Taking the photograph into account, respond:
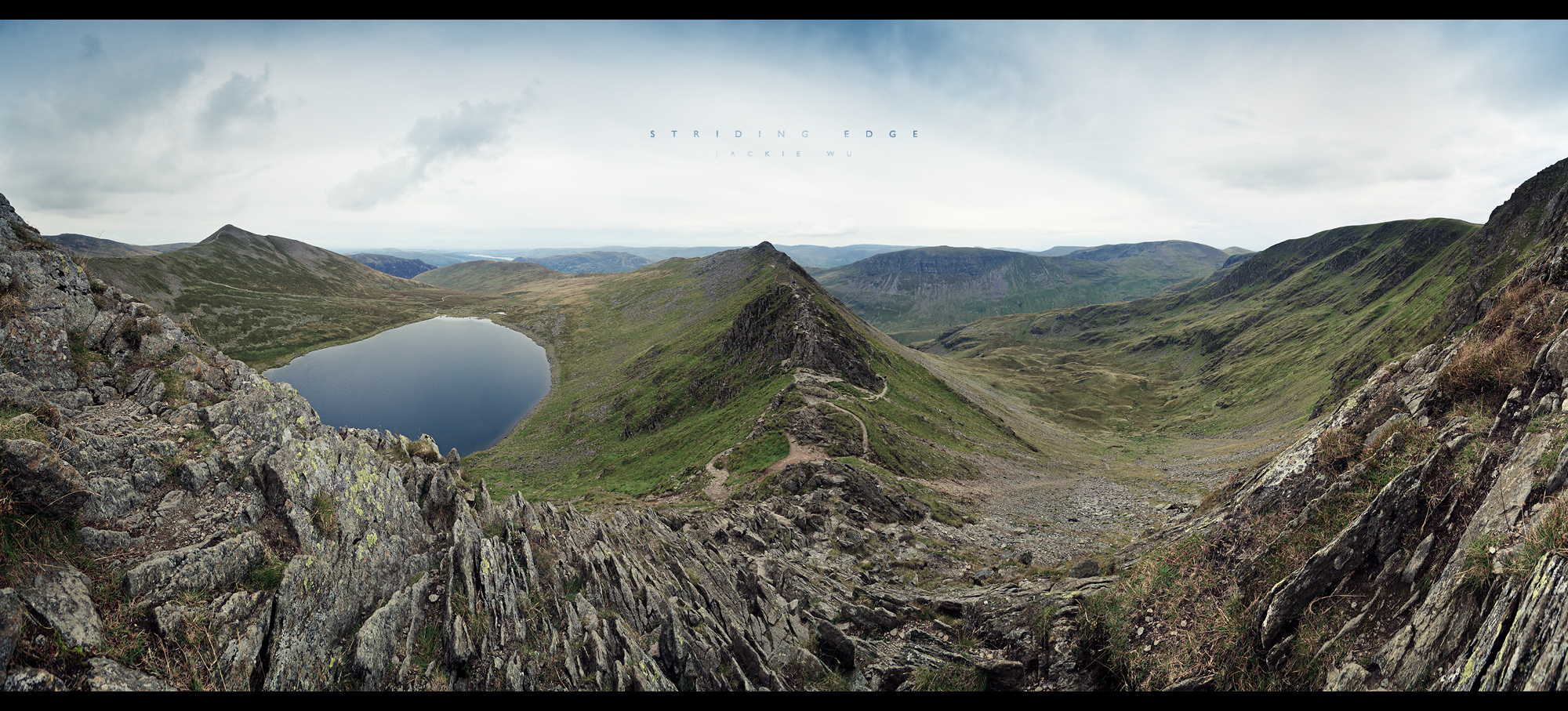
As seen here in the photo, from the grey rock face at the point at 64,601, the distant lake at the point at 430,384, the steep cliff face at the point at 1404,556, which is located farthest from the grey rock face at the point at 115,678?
the distant lake at the point at 430,384

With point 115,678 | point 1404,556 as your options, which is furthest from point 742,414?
point 115,678

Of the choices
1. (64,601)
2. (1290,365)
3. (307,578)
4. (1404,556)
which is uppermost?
(1404,556)

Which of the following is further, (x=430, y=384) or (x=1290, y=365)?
(x=1290, y=365)

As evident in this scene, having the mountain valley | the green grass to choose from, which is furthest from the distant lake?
the mountain valley

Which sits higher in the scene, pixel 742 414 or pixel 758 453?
pixel 742 414

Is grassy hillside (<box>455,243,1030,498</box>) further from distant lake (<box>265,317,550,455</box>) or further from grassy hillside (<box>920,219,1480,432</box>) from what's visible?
grassy hillside (<box>920,219,1480,432</box>)

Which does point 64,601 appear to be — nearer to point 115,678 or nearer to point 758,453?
point 115,678

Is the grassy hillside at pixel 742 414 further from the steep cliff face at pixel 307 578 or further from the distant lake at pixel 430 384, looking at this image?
the steep cliff face at pixel 307 578

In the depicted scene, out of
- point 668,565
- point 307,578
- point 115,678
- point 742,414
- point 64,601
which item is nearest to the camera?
point 115,678
